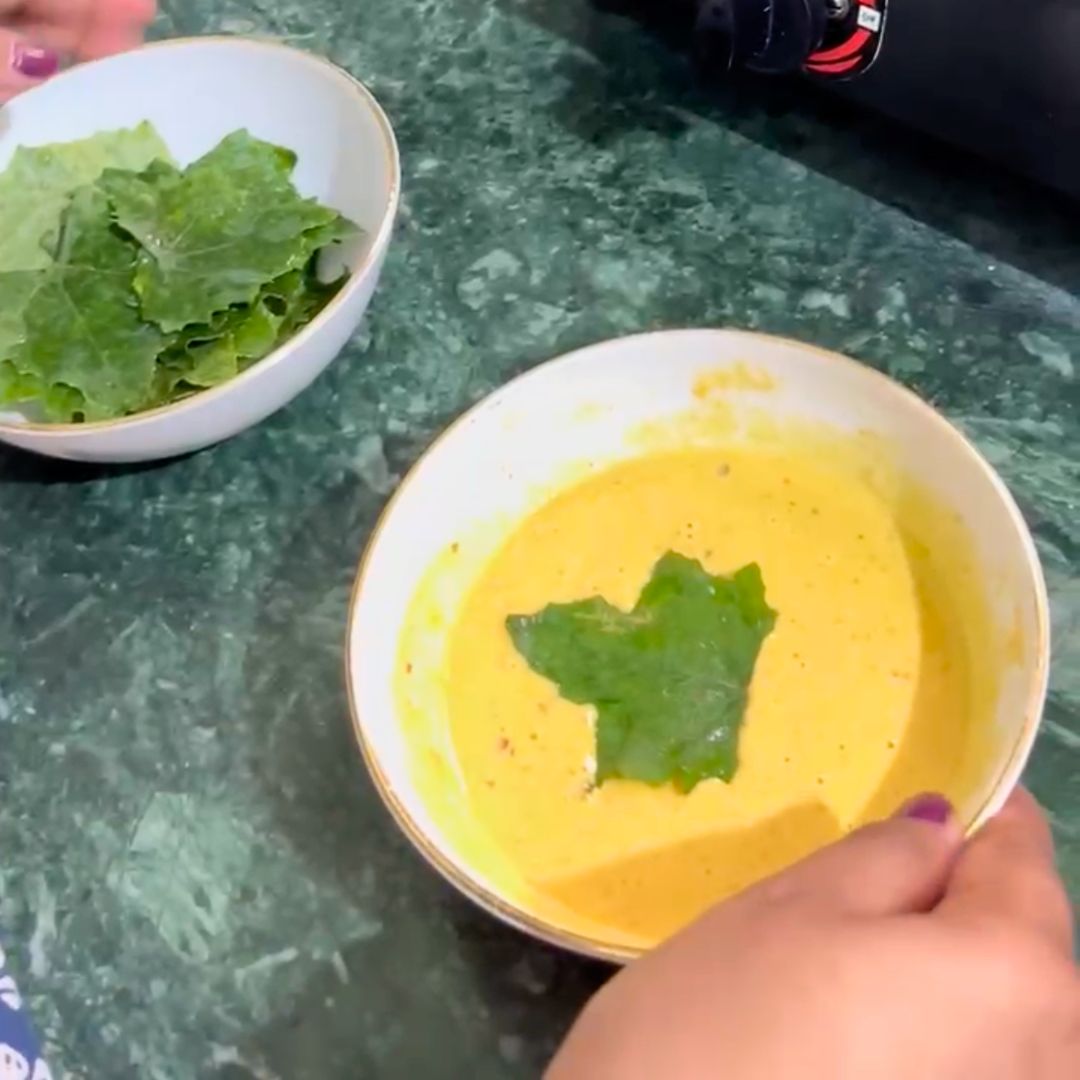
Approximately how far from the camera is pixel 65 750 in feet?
2.21

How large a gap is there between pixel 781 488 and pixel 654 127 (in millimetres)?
278

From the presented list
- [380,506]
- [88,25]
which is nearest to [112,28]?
[88,25]

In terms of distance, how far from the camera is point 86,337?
721mm

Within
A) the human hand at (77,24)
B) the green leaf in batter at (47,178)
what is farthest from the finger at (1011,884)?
the human hand at (77,24)

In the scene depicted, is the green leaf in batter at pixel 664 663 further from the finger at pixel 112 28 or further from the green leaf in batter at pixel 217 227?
the finger at pixel 112 28

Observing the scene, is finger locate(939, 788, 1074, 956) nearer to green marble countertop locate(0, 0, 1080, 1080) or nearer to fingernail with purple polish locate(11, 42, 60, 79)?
green marble countertop locate(0, 0, 1080, 1080)

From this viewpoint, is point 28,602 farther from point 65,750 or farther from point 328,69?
point 328,69

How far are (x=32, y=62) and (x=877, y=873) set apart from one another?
0.65 meters

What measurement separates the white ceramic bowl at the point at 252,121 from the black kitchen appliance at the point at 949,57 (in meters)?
0.19

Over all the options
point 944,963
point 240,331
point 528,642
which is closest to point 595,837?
point 528,642

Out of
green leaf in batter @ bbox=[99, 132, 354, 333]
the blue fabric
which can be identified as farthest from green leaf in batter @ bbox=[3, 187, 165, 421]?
the blue fabric

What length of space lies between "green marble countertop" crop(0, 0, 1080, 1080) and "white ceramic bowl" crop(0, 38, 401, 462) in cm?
5

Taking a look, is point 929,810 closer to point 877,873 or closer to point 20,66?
point 877,873

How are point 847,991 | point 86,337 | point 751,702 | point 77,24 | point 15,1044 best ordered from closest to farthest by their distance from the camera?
point 847,991
point 15,1044
point 751,702
point 86,337
point 77,24
